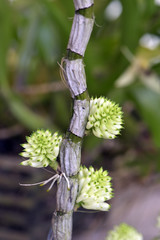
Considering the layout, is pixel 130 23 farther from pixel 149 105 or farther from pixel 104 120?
pixel 104 120

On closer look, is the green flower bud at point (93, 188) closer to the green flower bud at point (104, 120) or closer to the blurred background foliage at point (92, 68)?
the green flower bud at point (104, 120)

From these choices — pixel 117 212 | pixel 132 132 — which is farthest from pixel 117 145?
pixel 117 212

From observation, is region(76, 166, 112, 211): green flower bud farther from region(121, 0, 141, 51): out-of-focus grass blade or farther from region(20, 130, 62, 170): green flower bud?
region(121, 0, 141, 51): out-of-focus grass blade

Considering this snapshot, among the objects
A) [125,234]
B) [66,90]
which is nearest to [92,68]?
[66,90]

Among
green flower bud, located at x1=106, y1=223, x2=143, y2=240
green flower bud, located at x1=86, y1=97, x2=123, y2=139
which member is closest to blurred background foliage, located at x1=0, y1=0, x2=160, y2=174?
green flower bud, located at x1=106, y1=223, x2=143, y2=240

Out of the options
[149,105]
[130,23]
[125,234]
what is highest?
[130,23]

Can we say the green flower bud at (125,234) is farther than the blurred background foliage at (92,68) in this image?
No

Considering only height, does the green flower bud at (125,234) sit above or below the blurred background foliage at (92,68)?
below

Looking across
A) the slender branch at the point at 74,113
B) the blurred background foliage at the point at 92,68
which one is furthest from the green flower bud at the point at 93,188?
the blurred background foliage at the point at 92,68

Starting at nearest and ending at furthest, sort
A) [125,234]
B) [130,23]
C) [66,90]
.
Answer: [125,234], [130,23], [66,90]
